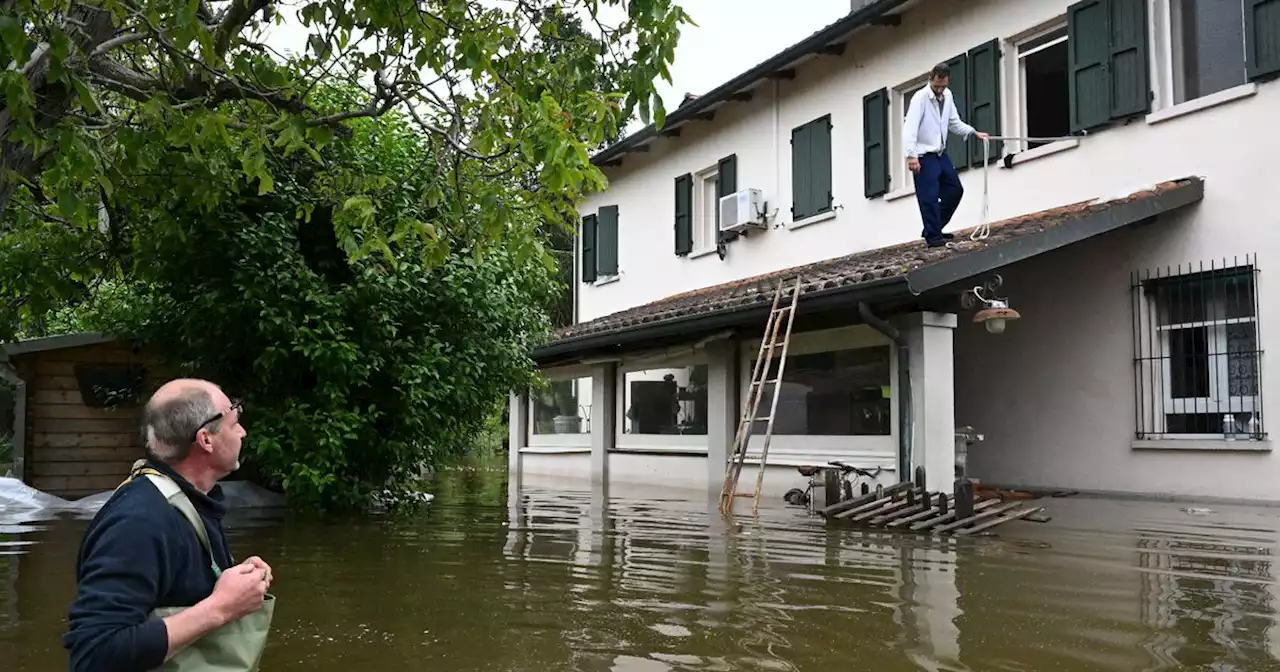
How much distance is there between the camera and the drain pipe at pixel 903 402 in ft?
37.1

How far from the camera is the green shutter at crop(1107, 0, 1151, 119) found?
11430mm

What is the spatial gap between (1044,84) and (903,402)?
435 centimetres

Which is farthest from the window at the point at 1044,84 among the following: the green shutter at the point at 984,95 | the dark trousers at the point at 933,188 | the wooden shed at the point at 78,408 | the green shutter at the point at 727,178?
the wooden shed at the point at 78,408

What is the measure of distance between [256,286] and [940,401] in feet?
21.8

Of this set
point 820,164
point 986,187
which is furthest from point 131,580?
point 820,164

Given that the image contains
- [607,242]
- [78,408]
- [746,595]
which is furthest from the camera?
[607,242]

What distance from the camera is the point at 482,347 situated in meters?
11.9

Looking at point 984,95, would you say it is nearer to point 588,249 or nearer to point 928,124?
point 928,124

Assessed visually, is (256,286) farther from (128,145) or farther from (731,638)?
(731,638)

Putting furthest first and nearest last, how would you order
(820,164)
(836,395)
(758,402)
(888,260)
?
(820,164)
(836,395)
(888,260)
(758,402)

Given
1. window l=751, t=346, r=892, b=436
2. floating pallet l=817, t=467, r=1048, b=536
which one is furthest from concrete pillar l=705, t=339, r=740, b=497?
floating pallet l=817, t=467, r=1048, b=536

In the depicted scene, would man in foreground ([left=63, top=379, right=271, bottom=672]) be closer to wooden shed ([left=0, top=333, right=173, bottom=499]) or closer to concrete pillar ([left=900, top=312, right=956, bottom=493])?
concrete pillar ([left=900, top=312, right=956, bottom=493])

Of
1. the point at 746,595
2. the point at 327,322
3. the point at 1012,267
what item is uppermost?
the point at 1012,267

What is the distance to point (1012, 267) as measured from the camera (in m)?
12.6
